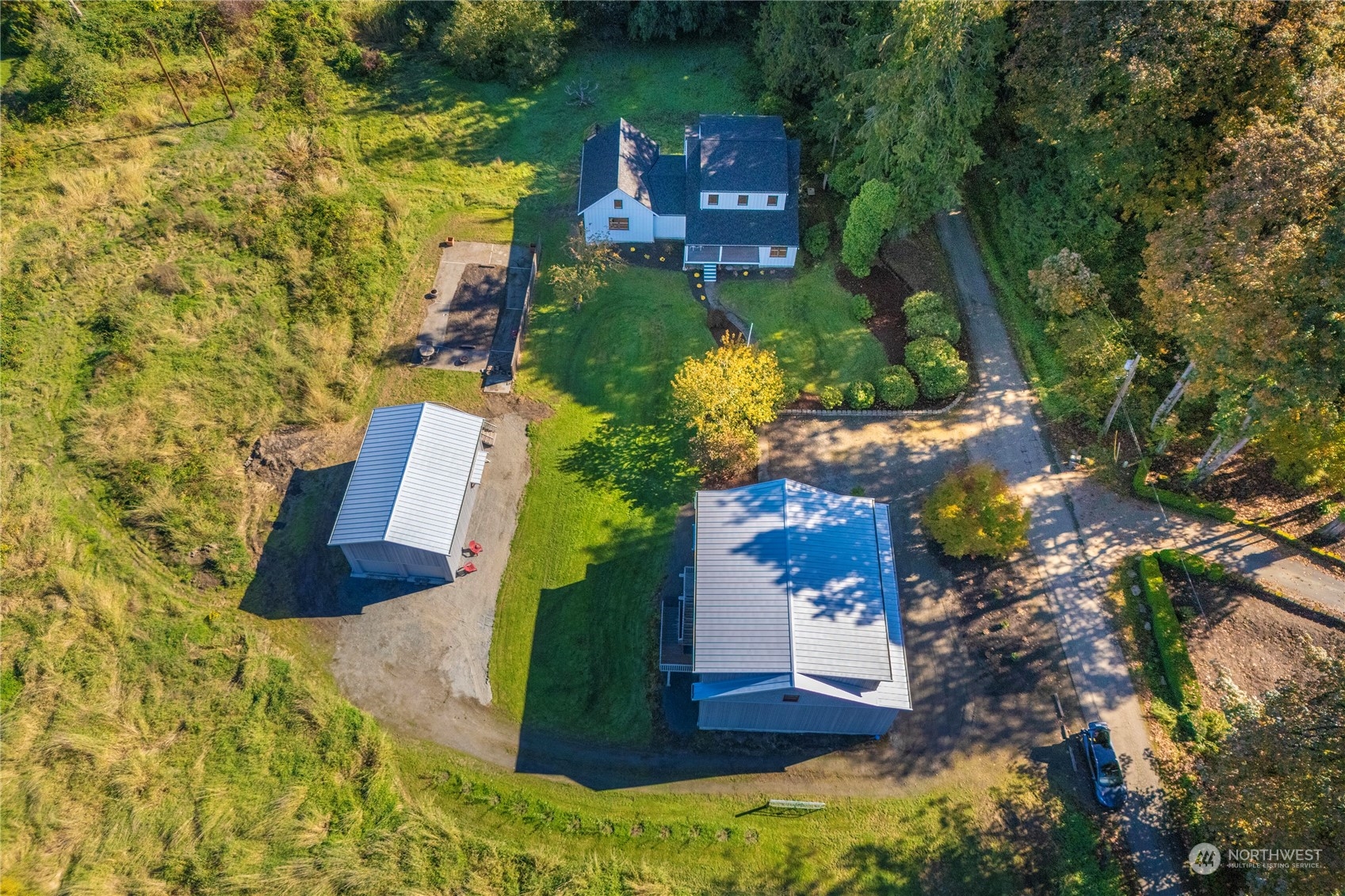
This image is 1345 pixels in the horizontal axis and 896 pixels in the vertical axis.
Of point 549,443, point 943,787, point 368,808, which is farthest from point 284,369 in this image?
point 943,787

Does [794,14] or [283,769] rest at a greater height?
[794,14]

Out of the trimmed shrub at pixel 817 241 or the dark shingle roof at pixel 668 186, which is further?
the dark shingle roof at pixel 668 186

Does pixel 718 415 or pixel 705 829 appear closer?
pixel 705 829

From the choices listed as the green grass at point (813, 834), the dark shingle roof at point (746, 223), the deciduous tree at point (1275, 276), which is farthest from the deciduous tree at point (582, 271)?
the deciduous tree at point (1275, 276)

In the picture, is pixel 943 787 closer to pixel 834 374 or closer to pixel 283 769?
pixel 834 374

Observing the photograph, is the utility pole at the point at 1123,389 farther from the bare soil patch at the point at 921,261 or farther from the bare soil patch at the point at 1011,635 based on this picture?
the bare soil patch at the point at 921,261

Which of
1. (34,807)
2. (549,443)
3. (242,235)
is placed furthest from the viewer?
(242,235)
